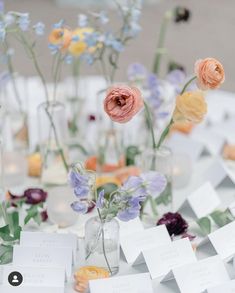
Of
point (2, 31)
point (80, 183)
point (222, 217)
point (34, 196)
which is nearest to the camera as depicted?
point (80, 183)

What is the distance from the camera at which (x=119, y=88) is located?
1.53 m

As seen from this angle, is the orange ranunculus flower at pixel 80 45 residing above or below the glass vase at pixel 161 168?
above

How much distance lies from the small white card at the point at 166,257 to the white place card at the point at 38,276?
0.21 m

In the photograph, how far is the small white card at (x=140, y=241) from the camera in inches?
66.9

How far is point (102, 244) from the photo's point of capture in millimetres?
1636

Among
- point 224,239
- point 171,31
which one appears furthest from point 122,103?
point 171,31

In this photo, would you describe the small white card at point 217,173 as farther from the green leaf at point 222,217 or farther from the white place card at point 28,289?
the white place card at point 28,289

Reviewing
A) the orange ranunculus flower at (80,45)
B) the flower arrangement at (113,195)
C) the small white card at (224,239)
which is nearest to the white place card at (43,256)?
the flower arrangement at (113,195)

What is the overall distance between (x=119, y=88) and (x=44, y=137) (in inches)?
27.7

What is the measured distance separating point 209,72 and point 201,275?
460mm

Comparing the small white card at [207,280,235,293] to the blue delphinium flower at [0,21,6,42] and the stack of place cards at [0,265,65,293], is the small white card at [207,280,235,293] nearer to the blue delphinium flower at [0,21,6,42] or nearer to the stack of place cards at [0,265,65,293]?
the stack of place cards at [0,265,65,293]

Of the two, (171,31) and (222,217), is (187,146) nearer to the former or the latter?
(222,217)

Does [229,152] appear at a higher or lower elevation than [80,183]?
higher

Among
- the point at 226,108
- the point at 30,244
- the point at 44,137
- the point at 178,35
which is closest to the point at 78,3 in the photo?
the point at 178,35
